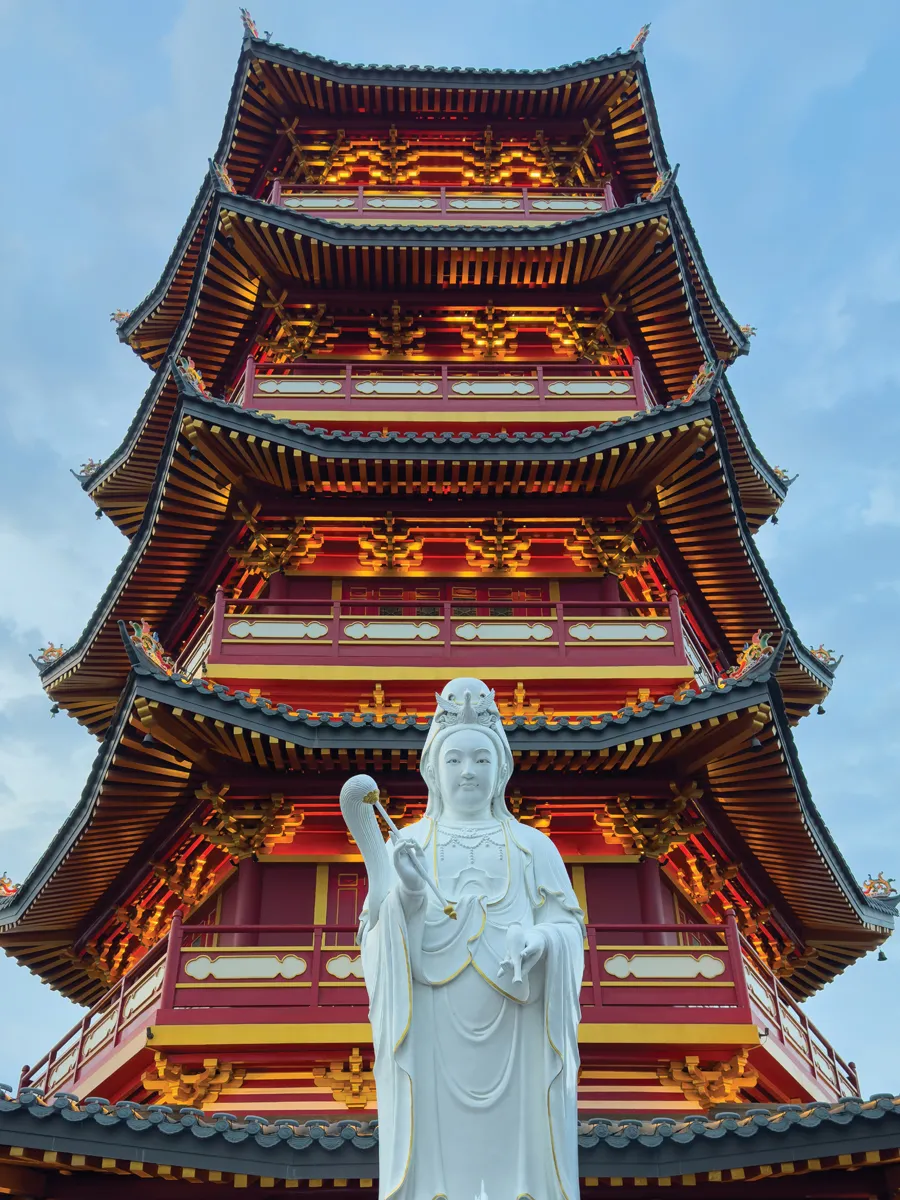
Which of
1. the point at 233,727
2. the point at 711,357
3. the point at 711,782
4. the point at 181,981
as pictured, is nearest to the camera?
the point at 181,981

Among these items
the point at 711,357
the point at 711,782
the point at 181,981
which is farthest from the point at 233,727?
the point at 711,357

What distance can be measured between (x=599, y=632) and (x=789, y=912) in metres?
5.13

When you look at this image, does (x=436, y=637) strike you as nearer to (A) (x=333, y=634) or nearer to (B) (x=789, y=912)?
(A) (x=333, y=634)

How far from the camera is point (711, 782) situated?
14.3m

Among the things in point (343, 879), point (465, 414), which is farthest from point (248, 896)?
point (465, 414)

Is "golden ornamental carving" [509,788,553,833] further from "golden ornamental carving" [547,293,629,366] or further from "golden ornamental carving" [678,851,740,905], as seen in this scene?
"golden ornamental carving" [547,293,629,366]

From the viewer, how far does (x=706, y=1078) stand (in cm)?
1212

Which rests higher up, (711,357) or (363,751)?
(711,357)

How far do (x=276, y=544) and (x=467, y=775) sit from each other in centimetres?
1000

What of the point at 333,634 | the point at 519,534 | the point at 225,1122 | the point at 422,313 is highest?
the point at 422,313

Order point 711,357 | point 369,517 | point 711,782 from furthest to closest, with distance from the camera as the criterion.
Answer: point 711,357, point 369,517, point 711,782

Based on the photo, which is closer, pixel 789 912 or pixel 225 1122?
pixel 225 1122

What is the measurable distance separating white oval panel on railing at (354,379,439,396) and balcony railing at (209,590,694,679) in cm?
388

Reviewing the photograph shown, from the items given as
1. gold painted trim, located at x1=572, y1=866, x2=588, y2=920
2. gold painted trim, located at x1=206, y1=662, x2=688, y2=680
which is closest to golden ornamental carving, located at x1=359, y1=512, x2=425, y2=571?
gold painted trim, located at x1=206, y1=662, x2=688, y2=680
